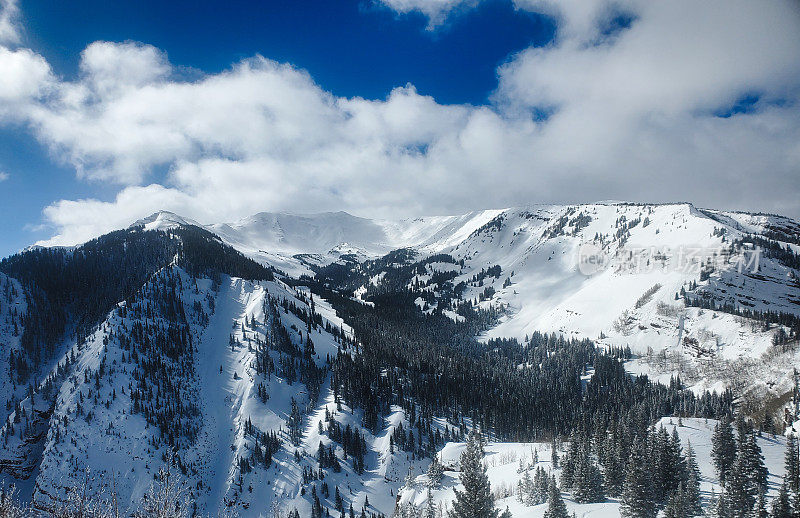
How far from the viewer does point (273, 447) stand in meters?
127

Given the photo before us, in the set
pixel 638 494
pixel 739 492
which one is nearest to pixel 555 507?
pixel 638 494

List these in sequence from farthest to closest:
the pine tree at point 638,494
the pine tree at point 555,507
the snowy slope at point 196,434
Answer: the snowy slope at point 196,434 → the pine tree at point 555,507 → the pine tree at point 638,494

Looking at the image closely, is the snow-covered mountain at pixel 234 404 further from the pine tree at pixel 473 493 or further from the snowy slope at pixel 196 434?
the pine tree at pixel 473 493

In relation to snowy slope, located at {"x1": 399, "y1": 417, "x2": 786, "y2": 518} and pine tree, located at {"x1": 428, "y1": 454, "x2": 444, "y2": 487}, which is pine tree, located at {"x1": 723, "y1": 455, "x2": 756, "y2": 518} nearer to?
snowy slope, located at {"x1": 399, "y1": 417, "x2": 786, "y2": 518}

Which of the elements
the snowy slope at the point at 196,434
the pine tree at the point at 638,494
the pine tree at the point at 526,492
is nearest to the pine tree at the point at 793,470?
the pine tree at the point at 638,494

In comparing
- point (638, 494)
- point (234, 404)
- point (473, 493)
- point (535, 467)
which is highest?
point (473, 493)

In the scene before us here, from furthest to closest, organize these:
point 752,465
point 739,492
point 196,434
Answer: point 196,434 < point 752,465 < point 739,492

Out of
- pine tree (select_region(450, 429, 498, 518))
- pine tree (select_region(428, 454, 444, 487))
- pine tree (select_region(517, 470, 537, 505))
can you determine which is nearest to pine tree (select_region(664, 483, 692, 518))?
pine tree (select_region(517, 470, 537, 505))

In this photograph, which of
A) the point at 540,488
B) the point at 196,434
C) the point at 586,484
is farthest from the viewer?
the point at 196,434

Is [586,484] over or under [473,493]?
under

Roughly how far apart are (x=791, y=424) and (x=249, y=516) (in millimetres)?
152801

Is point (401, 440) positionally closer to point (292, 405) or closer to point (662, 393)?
point (292, 405)

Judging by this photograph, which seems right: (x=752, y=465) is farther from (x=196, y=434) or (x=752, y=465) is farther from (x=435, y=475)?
(x=196, y=434)

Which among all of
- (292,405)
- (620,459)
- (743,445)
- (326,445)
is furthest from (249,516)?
(743,445)
